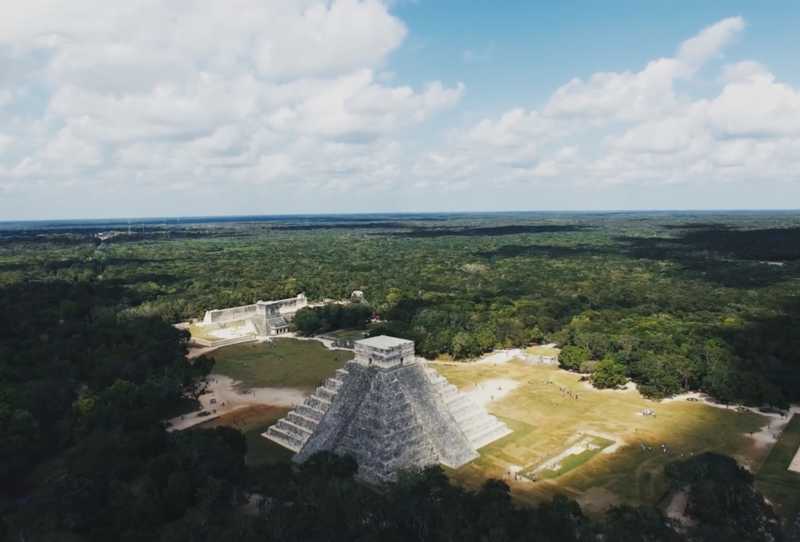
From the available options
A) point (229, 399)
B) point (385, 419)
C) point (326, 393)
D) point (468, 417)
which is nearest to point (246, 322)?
point (229, 399)

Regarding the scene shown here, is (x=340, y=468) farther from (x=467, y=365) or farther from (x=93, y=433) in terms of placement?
(x=467, y=365)

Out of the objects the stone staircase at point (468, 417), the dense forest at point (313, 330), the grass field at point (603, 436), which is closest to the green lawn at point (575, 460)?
the grass field at point (603, 436)

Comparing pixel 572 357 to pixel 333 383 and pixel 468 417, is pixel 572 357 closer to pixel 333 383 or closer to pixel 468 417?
pixel 468 417

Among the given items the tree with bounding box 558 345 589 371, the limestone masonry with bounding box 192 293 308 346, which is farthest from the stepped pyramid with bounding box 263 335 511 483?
the limestone masonry with bounding box 192 293 308 346

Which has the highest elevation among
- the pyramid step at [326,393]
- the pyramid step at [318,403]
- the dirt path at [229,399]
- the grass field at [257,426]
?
the pyramid step at [326,393]

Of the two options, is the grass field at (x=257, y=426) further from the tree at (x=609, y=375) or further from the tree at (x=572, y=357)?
the tree at (x=572, y=357)

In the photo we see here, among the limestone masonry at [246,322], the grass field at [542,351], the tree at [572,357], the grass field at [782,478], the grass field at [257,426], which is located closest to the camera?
the grass field at [782,478]

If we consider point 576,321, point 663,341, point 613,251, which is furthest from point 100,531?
point 613,251

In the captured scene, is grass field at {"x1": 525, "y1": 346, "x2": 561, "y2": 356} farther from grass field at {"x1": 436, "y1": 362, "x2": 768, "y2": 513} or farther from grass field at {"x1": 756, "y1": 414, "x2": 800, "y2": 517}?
grass field at {"x1": 756, "y1": 414, "x2": 800, "y2": 517}
